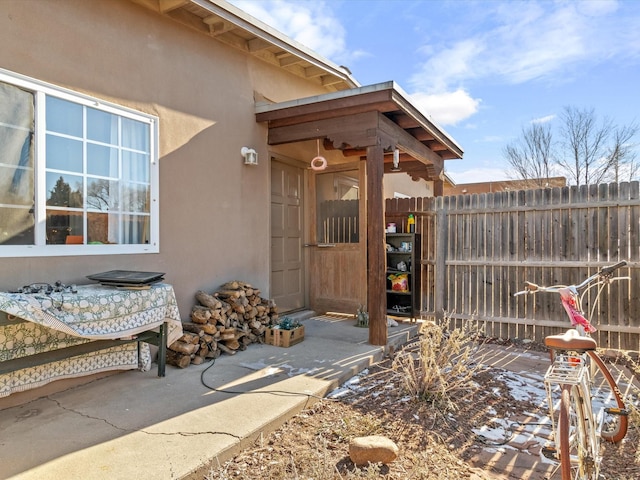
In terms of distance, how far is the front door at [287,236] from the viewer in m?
5.97

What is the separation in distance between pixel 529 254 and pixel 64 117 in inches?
219

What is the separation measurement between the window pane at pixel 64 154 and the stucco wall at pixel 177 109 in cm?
50

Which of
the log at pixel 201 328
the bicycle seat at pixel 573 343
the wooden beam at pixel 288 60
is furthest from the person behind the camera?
the wooden beam at pixel 288 60

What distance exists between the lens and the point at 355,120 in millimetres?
4902

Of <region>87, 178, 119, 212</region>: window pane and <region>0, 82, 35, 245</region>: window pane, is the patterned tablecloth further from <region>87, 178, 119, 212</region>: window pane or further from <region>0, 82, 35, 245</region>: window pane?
<region>87, 178, 119, 212</region>: window pane

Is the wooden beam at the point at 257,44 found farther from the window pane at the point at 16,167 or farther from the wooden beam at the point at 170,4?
the window pane at the point at 16,167

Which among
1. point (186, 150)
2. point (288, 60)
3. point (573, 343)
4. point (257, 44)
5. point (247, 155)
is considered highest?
point (288, 60)

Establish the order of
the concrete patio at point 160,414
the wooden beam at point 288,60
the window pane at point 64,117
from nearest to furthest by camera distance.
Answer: the concrete patio at point 160,414, the window pane at point 64,117, the wooden beam at point 288,60

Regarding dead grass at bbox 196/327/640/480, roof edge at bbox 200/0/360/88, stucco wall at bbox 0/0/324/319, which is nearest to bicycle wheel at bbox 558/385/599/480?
dead grass at bbox 196/327/640/480

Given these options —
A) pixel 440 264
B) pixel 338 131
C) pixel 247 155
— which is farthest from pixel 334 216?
pixel 247 155

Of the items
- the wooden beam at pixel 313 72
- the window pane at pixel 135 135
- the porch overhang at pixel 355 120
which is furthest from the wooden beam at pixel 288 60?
the window pane at pixel 135 135

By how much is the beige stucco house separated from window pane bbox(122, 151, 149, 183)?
11 mm

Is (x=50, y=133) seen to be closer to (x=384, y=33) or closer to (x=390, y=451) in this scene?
(x=390, y=451)

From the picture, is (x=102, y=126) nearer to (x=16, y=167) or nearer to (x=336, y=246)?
(x=16, y=167)
